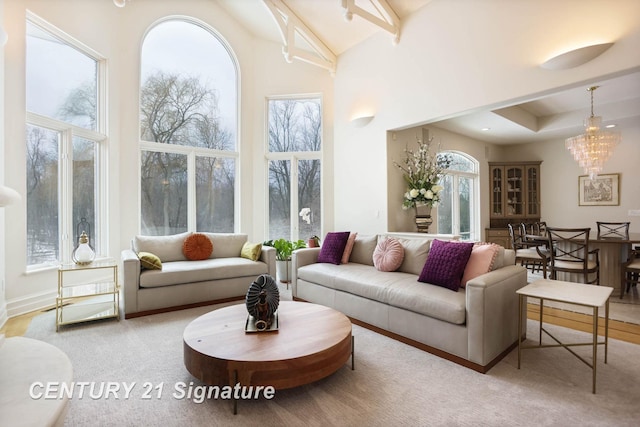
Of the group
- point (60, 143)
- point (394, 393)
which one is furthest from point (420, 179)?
point (60, 143)

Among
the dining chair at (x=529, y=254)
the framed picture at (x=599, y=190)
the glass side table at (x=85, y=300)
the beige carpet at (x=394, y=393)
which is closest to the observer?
the beige carpet at (x=394, y=393)

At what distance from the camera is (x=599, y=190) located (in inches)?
254

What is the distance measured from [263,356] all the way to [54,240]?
388 cm

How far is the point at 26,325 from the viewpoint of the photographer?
3.23 m

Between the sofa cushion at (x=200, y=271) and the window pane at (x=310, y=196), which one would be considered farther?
Answer: the window pane at (x=310, y=196)

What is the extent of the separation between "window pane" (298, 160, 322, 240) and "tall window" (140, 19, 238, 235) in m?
1.26

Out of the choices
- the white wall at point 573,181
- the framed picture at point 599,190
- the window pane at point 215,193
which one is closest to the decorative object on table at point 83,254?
the window pane at point 215,193

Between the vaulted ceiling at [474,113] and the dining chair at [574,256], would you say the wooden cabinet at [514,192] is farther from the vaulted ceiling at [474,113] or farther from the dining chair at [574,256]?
the dining chair at [574,256]

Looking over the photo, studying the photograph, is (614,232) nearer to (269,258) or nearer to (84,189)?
(269,258)

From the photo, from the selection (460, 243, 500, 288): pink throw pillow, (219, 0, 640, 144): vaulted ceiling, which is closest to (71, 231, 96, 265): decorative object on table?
(460, 243, 500, 288): pink throw pillow

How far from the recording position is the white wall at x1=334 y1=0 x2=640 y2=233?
9.91 ft

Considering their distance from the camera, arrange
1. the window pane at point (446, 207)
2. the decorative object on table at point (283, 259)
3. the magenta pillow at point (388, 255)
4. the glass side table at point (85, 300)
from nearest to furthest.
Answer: the glass side table at point (85, 300)
the magenta pillow at point (388, 255)
the decorative object on table at point (283, 259)
the window pane at point (446, 207)

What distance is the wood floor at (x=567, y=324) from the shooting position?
2992 mm

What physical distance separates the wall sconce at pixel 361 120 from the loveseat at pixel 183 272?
263cm
